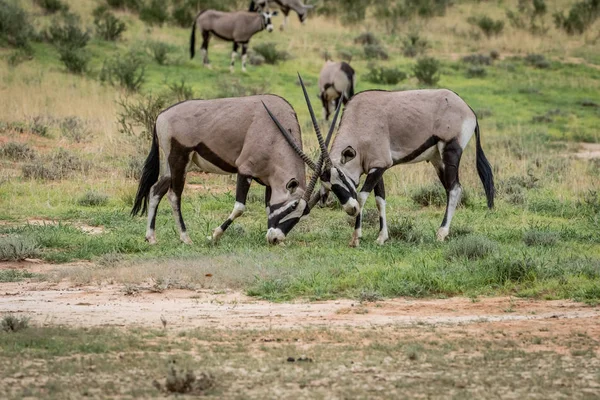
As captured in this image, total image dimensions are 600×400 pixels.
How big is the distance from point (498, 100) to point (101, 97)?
1026 centimetres

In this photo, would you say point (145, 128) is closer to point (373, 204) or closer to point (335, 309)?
point (373, 204)

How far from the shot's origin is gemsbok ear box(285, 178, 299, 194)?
11273 mm

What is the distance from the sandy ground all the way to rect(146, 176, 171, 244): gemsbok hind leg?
2357 mm

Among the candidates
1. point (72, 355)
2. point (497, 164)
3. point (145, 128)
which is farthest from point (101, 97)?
point (72, 355)

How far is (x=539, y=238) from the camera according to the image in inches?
452

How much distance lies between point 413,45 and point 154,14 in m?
8.85

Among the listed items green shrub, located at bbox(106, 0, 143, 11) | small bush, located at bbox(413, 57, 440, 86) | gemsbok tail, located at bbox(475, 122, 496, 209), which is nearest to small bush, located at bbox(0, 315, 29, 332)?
gemsbok tail, located at bbox(475, 122, 496, 209)

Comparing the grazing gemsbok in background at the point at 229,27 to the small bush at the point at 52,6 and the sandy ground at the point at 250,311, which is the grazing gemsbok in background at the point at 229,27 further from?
the sandy ground at the point at 250,311

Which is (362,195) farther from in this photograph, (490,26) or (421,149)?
(490,26)

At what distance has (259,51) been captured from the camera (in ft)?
97.3

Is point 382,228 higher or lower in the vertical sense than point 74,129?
higher

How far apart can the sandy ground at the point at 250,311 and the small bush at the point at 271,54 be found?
20.3 m

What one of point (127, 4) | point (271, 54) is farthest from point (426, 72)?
point (127, 4)

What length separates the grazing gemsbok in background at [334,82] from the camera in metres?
22.3
